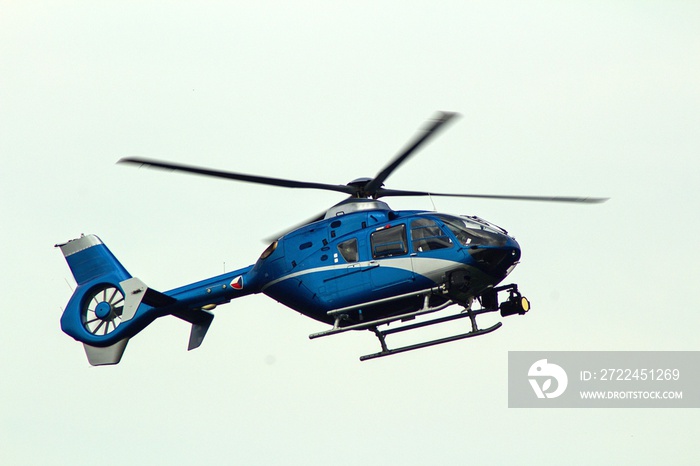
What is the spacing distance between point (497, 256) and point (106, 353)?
10203 millimetres

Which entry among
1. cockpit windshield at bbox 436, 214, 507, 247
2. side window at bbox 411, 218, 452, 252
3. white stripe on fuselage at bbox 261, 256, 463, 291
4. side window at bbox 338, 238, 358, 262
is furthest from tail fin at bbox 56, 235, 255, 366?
cockpit windshield at bbox 436, 214, 507, 247

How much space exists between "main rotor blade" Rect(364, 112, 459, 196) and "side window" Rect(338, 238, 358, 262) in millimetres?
1446

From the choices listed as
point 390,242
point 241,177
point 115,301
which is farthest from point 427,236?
point 115,301

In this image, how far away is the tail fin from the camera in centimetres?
2528

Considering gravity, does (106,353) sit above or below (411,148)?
below

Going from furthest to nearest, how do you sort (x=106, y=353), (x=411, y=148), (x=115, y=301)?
1. (x=115, y=301)
2. (x=106, y=353)
3. (x=411, y=148)

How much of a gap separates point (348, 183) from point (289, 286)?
2.61m

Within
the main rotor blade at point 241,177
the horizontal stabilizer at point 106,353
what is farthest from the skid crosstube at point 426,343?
the horizontal stabilizer at point 106,353

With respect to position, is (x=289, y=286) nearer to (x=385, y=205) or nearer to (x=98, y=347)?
(x=385, y=205)

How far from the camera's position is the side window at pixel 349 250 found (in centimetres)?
2322

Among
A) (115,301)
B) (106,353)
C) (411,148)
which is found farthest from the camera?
(115,301)

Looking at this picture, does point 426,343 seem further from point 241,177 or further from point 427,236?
point 241,177

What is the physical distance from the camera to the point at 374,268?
22812 millimetres

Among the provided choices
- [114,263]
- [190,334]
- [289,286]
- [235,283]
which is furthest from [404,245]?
[114,263]
